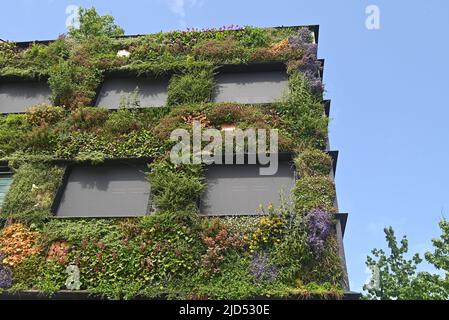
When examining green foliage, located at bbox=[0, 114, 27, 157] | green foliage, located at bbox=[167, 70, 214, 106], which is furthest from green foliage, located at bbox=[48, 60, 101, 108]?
green foliage, located at bbox=[167, 70, 214, 106]

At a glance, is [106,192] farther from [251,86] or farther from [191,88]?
→ [251,86]

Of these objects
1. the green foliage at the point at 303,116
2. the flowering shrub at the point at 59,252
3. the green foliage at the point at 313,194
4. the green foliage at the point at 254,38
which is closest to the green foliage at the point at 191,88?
the green foliage at the point at 254,38

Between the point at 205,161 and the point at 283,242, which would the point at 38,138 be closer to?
the point at 205,161

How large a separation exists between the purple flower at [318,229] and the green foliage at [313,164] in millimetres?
1439

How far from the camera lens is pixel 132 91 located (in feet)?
54.4

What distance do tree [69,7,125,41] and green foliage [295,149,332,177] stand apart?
35.1 ft

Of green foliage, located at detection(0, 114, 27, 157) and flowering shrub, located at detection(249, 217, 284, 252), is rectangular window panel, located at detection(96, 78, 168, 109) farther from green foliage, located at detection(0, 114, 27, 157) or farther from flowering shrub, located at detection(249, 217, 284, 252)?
flowering shrub, located at detection(249, 217, 284, 252)

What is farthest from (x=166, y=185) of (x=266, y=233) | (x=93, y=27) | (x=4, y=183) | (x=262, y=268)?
(x=93, y=27)

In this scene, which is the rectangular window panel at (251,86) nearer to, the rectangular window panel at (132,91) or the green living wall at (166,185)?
the green living wall at (166,185)

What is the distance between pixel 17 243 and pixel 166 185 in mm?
3795

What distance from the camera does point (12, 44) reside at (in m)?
18.9

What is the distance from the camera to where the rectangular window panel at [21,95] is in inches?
661
